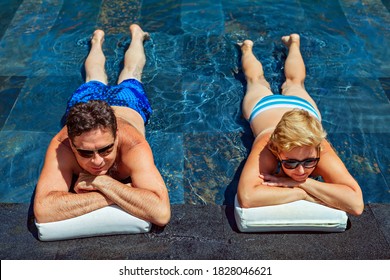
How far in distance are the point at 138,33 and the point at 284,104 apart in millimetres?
2932

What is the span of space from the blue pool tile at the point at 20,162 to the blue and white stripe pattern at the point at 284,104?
104 inches

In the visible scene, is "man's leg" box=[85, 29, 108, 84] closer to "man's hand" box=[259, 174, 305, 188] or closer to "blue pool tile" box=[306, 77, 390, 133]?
"man's hand" box=[259, 174, 305, 188]

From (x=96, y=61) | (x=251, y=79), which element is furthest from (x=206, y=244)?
(x=96, y=61)

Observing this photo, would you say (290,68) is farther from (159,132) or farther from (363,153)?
(159,132)

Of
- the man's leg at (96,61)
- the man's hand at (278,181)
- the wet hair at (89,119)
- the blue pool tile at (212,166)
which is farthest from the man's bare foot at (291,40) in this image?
the wet hair at (89,119)

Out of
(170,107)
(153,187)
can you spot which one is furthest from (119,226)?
(170,107)

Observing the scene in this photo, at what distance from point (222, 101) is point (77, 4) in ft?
12.3

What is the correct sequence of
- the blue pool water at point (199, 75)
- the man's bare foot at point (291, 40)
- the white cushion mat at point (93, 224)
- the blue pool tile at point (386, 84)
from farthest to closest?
the man's bare foot at point (291, 40), the blue pool tile at point (386, 84), the blue pool water at point (199, 75), the white cushion mat at point (93, 224)

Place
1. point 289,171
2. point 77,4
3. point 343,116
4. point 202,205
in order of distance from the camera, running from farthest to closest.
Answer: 1. point 77,4
2. point 343,116
3. point 202,205
4. point 289,171

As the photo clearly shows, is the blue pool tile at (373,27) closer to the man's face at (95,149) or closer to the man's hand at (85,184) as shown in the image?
the man's face at (95,149)

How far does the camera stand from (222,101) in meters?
6.14

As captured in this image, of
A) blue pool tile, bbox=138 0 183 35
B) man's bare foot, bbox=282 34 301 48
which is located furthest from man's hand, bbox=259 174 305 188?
blue pool tile, bbox=138 0 183 35

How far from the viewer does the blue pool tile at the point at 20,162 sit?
194 inches

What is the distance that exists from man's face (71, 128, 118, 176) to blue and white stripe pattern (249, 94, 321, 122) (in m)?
1.92
